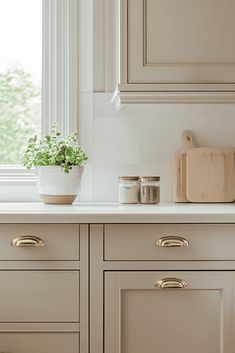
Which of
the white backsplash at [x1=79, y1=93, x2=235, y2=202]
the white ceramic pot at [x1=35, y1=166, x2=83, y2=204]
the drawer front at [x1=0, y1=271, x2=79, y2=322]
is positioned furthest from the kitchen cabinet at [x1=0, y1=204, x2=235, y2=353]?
the white backsplash at [x1=79, y1=93, x2=235, y2=202]

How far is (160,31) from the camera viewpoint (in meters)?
2.59

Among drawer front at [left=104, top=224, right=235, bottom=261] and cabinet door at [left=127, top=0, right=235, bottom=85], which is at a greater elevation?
cabinet door at [left=127, top=0, right=235, bottom=85]

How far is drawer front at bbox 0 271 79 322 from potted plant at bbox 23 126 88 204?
488 millimetres

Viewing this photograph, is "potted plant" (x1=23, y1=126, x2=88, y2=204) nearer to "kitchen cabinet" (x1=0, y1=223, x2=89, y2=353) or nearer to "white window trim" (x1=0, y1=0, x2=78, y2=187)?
"white window trim" (x1=0, y1=0, x2=78, y2=187)

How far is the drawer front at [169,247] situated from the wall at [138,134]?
0.67 meters

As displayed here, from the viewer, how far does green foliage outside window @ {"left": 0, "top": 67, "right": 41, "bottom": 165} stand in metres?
3.06

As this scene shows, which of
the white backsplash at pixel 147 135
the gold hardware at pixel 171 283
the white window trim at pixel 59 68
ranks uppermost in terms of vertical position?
the white window trim at pixel 59 68

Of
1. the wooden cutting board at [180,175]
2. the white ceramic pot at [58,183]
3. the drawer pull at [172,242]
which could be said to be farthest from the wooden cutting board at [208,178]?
the drawer pull at [172,242]

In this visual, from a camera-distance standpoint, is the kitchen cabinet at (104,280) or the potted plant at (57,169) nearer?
the kitchen cabinet at (104,280)

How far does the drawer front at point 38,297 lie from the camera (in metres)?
2.28

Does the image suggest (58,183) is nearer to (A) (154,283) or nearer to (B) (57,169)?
(B) (57,169)

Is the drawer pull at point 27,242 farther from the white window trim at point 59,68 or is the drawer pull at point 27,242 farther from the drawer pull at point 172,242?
the white window trim at point 59,68

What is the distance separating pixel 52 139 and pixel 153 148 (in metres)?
0.46

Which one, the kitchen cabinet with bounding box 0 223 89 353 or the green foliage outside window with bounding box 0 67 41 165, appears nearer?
the kitchen cabinet with bounding box 0 223 89 353
